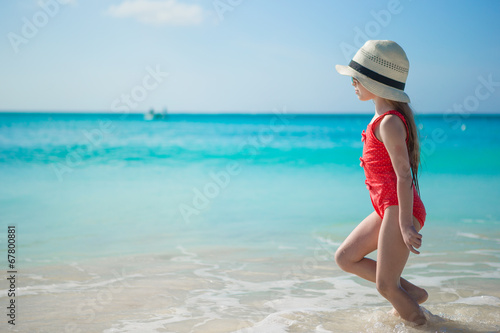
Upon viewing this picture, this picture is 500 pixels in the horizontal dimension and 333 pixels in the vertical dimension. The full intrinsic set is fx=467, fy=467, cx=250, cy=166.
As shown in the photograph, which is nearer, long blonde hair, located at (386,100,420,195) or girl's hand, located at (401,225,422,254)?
girl's hand, located at (401,225,422,254)

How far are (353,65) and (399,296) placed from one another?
131cm

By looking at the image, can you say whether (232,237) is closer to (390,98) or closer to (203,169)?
(390,98)

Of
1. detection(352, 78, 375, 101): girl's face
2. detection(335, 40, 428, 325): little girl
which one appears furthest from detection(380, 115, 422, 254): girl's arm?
detection(352, 78, 375, 101): girl's face

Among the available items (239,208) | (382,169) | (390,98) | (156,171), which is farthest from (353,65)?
(156,171)

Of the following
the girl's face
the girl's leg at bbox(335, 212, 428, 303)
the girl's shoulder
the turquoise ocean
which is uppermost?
the girl's face

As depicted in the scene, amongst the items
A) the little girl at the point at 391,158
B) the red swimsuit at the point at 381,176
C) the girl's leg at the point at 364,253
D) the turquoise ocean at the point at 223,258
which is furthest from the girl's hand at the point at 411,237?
the turquoise ocean at the point at 223,258

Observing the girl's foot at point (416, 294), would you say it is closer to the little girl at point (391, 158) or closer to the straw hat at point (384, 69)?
the little girl at point (391, 158)

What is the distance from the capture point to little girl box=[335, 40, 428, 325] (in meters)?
2.40

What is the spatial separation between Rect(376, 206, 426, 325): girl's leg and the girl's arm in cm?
7

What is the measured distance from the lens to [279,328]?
2885mm

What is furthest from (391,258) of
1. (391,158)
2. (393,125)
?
(393,125)

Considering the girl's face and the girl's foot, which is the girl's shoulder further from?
the girl's foot

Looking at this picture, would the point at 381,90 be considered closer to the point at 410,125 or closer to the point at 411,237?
the point at 410,125

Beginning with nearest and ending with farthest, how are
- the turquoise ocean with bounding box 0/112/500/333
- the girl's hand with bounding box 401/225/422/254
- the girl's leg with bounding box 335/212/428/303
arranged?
1. the girl's hand with bounding box 401/225/422/254
2. the girl's leg with bounding box 335/212/428/303
3. the turquoise ocean with bounding box 0/112/500/333
